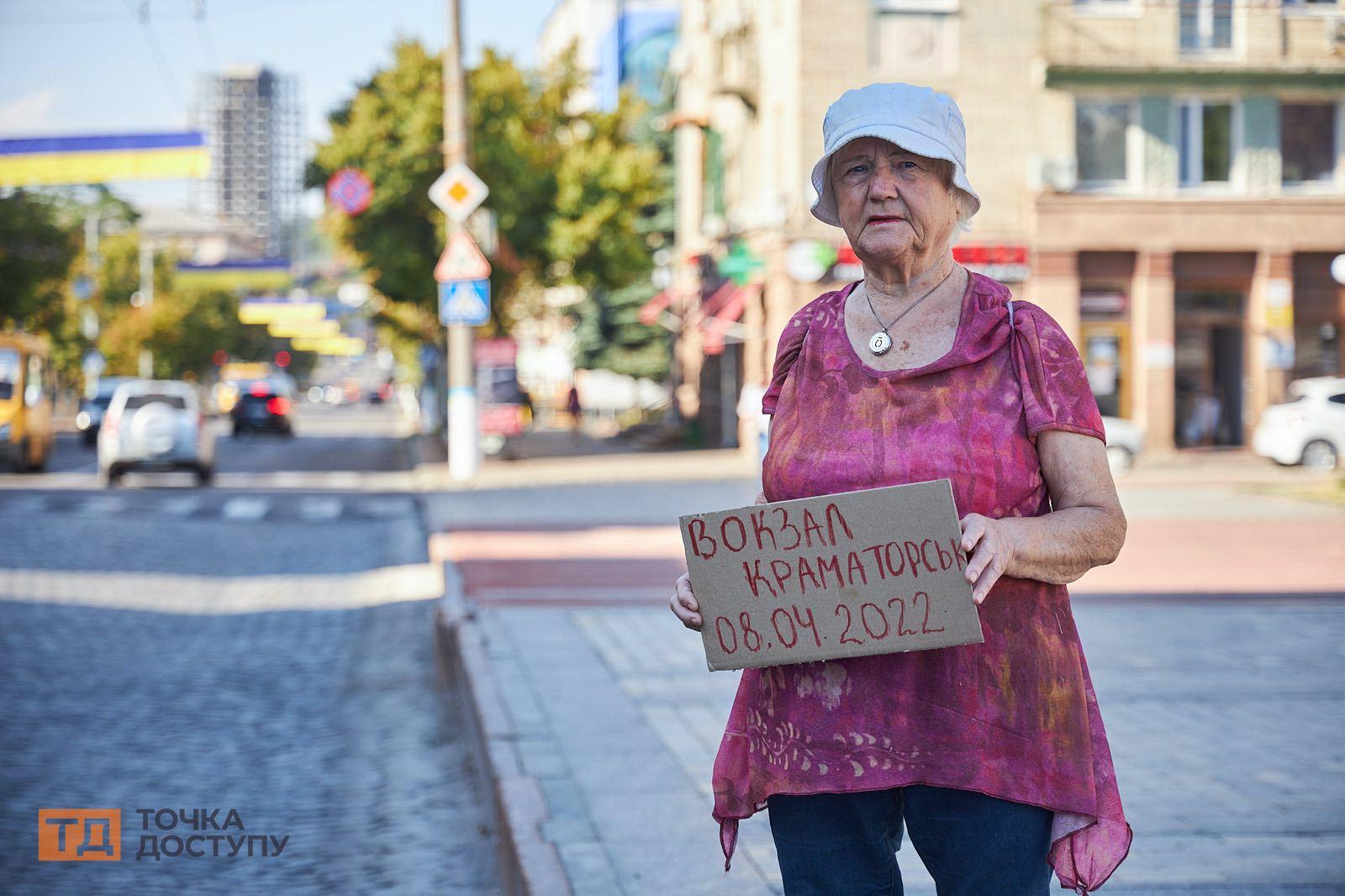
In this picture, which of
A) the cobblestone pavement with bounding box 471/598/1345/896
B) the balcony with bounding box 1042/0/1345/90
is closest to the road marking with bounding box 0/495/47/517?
the cobblestone pavement with bounding box 471/598/1345/896

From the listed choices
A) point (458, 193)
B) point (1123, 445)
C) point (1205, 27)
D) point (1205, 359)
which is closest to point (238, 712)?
point (458, 193)

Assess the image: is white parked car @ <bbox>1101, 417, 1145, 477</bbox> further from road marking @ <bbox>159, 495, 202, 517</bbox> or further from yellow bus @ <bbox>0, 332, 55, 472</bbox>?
yellow bus @ <bbox>0, 332, 55, 472</bbox>

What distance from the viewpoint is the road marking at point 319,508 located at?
69.7ft

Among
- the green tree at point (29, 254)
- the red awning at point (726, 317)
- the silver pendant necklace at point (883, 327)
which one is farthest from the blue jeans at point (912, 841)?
the green tree at point (29, 254)

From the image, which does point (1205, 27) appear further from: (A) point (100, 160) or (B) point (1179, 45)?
(A) point (100, 160)

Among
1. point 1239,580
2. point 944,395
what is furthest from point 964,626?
point 1239,580

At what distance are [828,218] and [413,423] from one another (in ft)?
202

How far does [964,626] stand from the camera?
2502 mm

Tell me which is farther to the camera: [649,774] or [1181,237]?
[1181,237]

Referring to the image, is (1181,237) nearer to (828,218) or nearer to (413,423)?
(828,218)

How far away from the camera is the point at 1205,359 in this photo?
3341 centimetres

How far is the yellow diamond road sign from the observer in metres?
23.1

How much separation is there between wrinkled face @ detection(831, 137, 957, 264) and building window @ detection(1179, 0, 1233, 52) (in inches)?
1265

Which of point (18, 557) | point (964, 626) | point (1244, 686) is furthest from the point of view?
point (18, 557)
